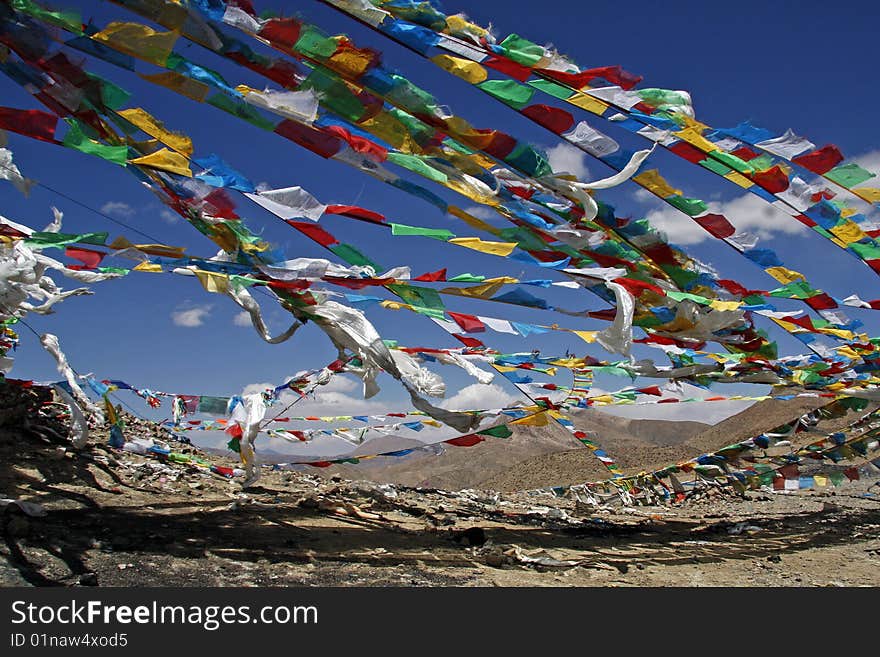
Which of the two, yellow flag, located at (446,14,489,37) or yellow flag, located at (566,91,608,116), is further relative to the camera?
yellow flag, located at (566,91,608,116)

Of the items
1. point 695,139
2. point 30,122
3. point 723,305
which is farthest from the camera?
point 723,305

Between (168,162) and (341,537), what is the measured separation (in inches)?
118

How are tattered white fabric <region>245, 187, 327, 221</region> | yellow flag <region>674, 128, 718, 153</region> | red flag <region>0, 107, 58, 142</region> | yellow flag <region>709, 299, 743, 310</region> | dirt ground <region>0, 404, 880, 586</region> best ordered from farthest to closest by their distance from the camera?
1. yellow flag <region>709, 299, 743, 310</region>
2. yellow flag <region>674, 128, 718, 153</region>
3. dirt ground <region>0, 404, 880, 586</region>
4. tattered white fabric <region>245, 187, 327, 221</region>
5. red flag <region>0, 107, 58, 142</region>

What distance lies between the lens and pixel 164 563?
3.36 m

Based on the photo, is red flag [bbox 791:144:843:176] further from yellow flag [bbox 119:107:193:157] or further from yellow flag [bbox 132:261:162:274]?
yellow flag [bbox 132:261:162:274]

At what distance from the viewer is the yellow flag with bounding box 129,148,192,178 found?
308 cm

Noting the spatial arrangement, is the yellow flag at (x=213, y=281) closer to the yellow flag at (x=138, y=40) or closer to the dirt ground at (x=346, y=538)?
the yellow flag at (x=138, y=40)

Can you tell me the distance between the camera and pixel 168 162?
313cm

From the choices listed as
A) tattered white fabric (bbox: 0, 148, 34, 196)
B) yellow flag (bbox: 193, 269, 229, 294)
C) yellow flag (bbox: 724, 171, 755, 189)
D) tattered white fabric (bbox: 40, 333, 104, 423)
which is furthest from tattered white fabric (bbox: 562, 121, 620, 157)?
tattered white fabric (bbox: 40, 333, 104, 423)

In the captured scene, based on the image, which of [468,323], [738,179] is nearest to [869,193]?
[738,179]

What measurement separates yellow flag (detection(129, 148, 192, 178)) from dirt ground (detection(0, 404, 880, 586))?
2.12 meters

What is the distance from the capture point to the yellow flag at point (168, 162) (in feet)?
10.1

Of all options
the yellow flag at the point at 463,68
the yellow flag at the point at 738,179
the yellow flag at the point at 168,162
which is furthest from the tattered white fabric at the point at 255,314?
the yellow flag at the point at 738,179

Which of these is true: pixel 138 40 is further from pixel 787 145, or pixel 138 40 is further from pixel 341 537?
pixel 787 145
